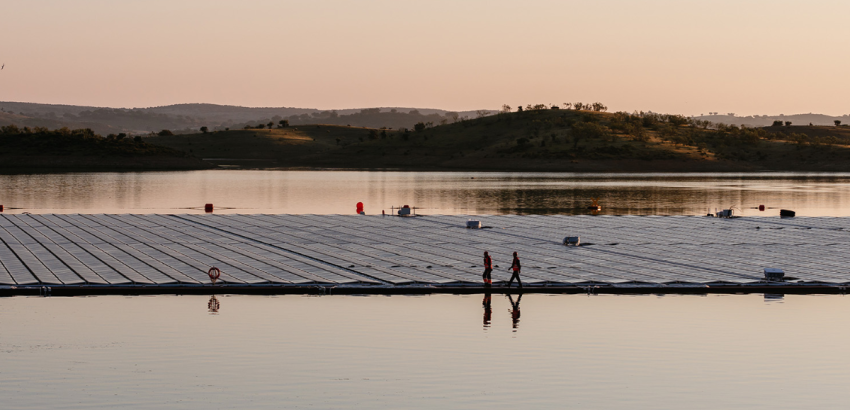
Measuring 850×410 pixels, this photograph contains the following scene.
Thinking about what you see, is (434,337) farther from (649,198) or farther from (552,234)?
(649,198)

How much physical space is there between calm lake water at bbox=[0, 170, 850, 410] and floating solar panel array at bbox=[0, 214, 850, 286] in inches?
112

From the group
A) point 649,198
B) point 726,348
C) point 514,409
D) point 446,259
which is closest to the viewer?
point 514,409

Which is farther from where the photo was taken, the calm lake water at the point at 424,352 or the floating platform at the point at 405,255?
the floating platform at the point at 405,255

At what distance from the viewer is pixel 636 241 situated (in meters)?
43.1

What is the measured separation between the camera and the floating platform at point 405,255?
98.0 ft

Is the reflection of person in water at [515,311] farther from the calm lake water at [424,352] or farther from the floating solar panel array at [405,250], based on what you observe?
the floating solar panel array at [405,250]

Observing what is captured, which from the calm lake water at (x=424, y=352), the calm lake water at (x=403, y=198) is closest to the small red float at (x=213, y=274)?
the calm lake water at (x=424, y=352)

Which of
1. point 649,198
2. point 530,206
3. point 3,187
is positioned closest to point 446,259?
point 530,206

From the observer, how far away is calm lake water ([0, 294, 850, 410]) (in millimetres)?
17672

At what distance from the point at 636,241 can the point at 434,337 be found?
22.1m

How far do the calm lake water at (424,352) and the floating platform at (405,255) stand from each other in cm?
132

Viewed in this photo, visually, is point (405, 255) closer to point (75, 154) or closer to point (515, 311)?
point (515, 311)

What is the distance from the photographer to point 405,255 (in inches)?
1465

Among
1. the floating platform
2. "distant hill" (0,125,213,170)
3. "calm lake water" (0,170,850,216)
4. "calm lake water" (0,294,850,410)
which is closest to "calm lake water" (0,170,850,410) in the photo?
"calm lake water" (0,294,850,410)
